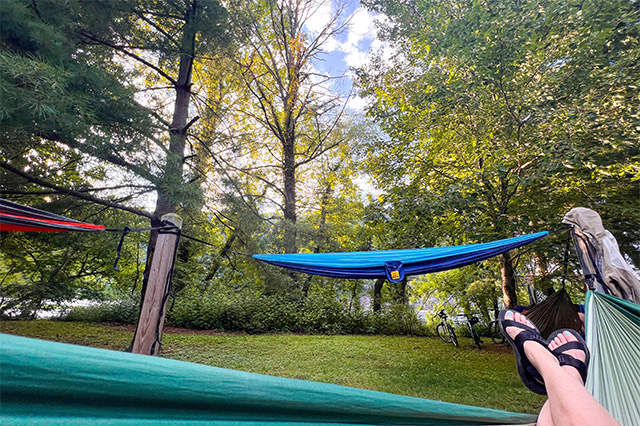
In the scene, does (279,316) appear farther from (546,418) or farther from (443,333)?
(546,418)

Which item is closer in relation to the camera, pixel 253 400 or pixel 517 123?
pixel 253 400

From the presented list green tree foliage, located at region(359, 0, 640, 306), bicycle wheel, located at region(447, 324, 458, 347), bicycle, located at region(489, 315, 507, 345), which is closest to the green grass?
bicycle wheel, located at region(447, 324, 458, 347)

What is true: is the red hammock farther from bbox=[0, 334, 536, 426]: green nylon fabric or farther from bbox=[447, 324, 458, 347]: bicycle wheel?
bbox=[447, 324, 458, 347]: bicycle wheel

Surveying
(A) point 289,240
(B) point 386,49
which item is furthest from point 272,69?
(A) point 289,240

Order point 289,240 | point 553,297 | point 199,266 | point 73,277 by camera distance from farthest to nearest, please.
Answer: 1. point 199,266
2. point 289,240
3. point 73,277
4. point 553,297

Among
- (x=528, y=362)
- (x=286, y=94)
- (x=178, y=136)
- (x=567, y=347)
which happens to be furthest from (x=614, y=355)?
(x=286, y=94)

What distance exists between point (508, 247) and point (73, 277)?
5.57 meters

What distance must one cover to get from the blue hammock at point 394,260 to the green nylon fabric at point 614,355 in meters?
0.75

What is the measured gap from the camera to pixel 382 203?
14.1ft

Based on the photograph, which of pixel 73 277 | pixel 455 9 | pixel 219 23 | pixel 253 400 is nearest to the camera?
pixel 253 400

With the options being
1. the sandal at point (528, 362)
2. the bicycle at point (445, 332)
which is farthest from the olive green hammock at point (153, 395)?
the bicycle at point (445, 332)

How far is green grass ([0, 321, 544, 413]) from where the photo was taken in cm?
Result: 289

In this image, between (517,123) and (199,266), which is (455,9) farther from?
(199,266)

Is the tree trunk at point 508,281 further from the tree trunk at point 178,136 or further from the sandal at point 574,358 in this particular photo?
the tree trunk at point 178,136
